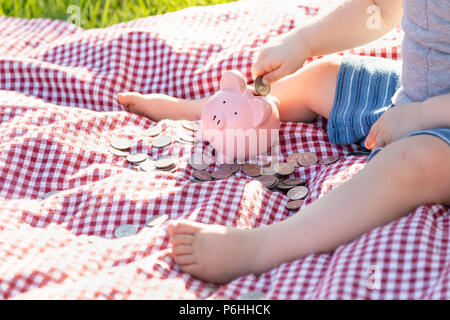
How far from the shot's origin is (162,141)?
1589mm

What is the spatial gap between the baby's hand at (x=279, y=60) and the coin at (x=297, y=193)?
0.26m

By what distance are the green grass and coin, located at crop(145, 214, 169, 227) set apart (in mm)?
1389

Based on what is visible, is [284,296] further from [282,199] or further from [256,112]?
[256,112]

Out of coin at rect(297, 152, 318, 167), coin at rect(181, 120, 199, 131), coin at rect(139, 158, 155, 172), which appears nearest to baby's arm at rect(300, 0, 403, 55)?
coin at rect(297, 152, 318, 167)

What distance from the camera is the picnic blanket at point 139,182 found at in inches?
40.1

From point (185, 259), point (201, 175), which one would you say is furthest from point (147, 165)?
point (185, 259)

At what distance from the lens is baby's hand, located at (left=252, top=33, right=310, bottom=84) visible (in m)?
1.45

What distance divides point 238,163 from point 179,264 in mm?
428

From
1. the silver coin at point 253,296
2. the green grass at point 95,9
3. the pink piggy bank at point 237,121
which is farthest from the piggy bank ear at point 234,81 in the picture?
the green grass at point 95,9

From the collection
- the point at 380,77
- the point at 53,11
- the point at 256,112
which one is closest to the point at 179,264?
the point at 256,112

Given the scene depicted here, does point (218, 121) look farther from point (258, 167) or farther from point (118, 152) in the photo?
point (118, 152)

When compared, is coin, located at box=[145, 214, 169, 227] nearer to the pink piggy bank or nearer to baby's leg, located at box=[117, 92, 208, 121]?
the pink piggy bank

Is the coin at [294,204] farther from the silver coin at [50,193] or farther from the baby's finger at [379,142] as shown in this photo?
the silver coin at [50,193]

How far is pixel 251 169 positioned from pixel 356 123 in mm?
267
